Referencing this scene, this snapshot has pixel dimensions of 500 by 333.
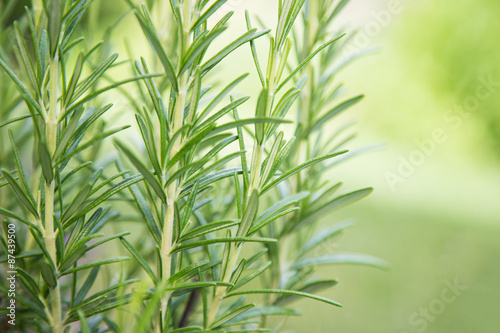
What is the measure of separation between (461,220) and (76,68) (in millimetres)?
1457

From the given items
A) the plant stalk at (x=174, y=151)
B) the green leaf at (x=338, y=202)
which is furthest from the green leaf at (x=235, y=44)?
the green leaf at (x=338, y=202)

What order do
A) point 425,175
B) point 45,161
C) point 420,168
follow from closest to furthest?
point 45,161
point 425,175
point 420,168

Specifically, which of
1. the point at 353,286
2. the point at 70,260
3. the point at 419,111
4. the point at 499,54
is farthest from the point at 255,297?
the point at 499,54

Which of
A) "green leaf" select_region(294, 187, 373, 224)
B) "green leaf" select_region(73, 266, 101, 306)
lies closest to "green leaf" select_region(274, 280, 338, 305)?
"green leaf" select_region(294, 187, 373, 224)

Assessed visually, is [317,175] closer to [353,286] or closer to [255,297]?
[255,297]

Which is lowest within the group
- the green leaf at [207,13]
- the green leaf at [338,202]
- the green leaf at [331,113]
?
the green leaf at [338,202]

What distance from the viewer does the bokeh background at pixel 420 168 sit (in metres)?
1.05

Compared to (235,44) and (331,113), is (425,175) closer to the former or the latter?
(331,113)

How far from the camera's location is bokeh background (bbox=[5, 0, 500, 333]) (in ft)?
3.45

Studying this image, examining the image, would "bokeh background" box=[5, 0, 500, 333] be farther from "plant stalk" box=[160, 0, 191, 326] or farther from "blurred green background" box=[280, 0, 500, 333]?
"plant stalk" box=[160, 0, 191, 326]

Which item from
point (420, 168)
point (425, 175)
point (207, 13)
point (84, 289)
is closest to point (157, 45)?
point (207, 13)

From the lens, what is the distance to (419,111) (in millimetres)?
2387

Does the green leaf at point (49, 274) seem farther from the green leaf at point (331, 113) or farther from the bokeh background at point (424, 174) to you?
the bokeh background at point (424, 174)

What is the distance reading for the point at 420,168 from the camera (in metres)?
2.06
